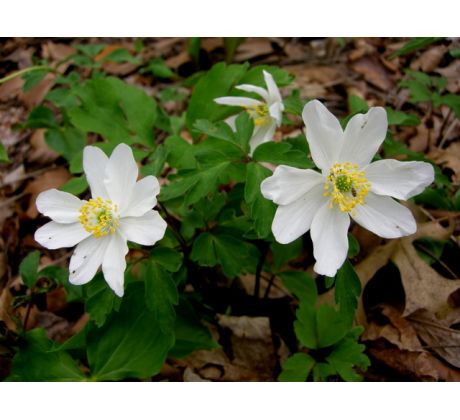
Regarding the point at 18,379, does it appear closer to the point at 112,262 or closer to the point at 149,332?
the point at 149,332

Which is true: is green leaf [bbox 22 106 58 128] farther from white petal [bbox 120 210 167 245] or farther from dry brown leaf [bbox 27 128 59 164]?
white petal [bbox 120 210 167 245]

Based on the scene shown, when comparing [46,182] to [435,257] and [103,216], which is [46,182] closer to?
[103,216]

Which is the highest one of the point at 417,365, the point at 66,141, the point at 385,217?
the point at 385,217

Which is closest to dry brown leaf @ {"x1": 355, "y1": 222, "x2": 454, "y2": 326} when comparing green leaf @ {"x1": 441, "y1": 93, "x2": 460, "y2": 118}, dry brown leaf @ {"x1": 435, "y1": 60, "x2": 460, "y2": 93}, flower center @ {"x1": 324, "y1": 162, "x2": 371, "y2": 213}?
green leaf @ {"x1": 441, "y1": 93, "x2": 460, "y2": 118}

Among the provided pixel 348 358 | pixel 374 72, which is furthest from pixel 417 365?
pixel 374 72

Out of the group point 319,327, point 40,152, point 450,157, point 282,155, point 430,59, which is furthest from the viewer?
point 430,59
